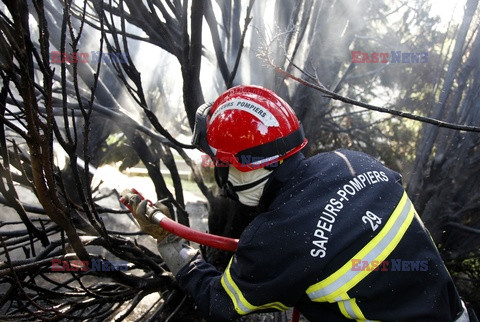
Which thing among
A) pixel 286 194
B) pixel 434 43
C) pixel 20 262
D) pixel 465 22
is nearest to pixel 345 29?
pixel 465 22

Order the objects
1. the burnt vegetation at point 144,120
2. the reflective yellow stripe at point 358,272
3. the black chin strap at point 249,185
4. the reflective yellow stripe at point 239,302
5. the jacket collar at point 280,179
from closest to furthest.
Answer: the burnt vegetation at point 144,120
the reflective yellow stripe at point 358,272
the reflective yellow stripe at point 239,302
the jacket collar at point 280,179
the black chin strap at point 249,185

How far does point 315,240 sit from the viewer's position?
159cm

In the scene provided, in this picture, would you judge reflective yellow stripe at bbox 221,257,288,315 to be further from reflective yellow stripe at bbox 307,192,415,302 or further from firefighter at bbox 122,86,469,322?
reflective yellow stripe at bbox 307,192,415,302

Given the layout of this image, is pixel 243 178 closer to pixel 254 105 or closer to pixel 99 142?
pixel 254 105

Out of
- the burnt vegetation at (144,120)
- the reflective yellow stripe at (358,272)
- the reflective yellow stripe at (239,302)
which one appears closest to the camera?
the burnt vegetation at (144,120)

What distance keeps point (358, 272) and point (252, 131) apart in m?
0.91

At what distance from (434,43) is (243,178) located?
6.39 meters

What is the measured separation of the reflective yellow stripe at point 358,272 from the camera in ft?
5.23

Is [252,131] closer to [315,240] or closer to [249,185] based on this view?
[249,185]

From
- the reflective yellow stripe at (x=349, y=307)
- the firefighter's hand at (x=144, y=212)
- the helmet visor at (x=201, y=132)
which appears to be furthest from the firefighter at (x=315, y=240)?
the firefighter's hand at (x=144, y=212)

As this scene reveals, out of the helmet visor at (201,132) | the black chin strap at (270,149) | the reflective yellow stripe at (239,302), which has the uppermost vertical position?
the helmet visor at (201,132)

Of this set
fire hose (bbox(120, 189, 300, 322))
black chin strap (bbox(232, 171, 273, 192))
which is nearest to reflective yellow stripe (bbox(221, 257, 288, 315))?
fire hose (bbox(120, 189, 300, 322))

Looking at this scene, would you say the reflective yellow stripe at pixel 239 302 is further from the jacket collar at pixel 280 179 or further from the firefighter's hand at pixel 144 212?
the firefighter's hand at pixel 144 212

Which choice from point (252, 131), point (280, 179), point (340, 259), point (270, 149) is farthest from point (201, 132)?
point (340, 259)
